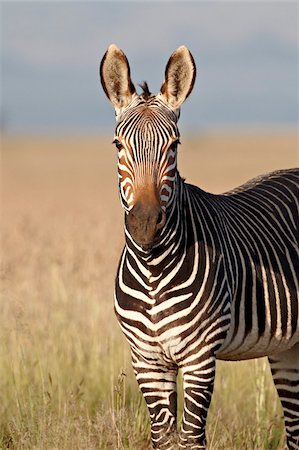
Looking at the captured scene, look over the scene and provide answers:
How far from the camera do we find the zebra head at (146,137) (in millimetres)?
4395

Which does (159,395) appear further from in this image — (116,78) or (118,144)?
(116,78)

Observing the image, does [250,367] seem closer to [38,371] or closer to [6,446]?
[38,371]

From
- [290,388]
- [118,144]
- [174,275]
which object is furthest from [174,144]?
[290,388]

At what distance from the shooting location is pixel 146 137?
181 inches

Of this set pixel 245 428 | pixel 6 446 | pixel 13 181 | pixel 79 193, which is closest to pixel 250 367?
pixel 245 428

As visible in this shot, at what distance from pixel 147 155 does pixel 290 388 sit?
97.7 inches

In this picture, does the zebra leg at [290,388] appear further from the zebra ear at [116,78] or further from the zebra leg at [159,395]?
the zebra ear at [116,78]

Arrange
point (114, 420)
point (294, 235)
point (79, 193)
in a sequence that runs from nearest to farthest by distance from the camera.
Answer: point (114, 420) < point (294, 235) < point (79, 193)

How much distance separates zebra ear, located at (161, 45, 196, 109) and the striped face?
0.43 feet

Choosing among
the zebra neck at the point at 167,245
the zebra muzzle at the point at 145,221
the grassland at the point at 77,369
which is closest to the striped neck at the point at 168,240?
the zebra neck at the point at 167,245

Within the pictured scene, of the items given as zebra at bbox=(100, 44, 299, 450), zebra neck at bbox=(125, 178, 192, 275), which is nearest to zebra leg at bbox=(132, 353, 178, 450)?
zebra at bbox=(100, 44, 299, 450)

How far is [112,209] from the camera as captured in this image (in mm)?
20484

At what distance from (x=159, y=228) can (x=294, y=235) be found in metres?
1.76

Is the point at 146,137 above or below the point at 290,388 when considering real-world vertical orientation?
above
